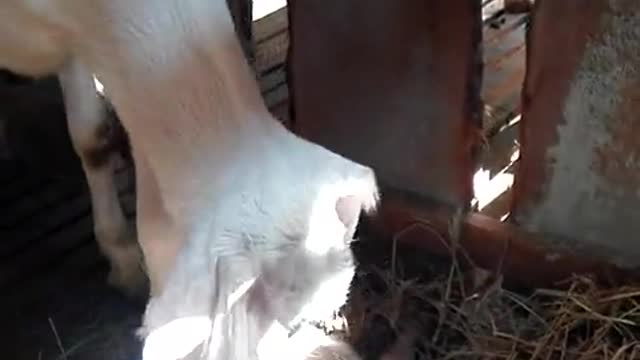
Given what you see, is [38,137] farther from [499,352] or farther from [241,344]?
[241,344]

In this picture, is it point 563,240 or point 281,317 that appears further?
point 563,240

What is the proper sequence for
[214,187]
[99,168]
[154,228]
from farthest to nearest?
1. [99,168]
2. [154,228]
3. [214,187]

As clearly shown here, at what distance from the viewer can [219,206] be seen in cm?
126

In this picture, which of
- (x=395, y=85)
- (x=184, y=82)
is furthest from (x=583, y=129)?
(x=184, y=82)

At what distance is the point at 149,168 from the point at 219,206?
165mm

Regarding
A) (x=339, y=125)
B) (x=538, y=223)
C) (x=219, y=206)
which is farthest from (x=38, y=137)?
(x=219, y=206)

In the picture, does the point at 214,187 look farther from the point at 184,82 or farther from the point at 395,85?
the point at 395,85

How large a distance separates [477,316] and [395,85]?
0.38 m

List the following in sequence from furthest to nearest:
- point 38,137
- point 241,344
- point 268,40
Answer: point 268,40 < point 38,137 < point 241,344

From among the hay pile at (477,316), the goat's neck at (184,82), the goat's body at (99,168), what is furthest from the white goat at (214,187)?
the hay pile at (477,316)

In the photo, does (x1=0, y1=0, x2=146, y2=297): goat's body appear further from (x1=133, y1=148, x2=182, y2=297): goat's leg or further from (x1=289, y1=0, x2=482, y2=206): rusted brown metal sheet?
(x1=133, y1=148, x2=182, y2=297): goat's leg

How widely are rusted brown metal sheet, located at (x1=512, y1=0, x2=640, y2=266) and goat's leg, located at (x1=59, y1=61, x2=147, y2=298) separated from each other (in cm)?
63

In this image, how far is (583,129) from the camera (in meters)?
1.80

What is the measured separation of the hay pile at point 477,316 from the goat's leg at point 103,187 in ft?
1.22
